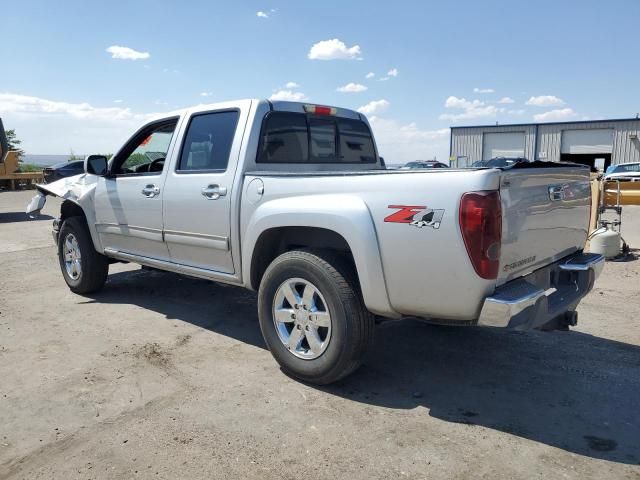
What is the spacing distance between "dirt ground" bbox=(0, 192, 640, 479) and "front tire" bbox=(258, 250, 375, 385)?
0.20 meters

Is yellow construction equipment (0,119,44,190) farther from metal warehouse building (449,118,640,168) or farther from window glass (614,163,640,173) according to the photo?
metal warehouse building (449,118,640,168)

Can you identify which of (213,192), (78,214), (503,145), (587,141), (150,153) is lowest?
(78,214)

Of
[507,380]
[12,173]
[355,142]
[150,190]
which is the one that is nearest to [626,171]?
[355,142]

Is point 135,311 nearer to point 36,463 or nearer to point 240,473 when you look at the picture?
point 36,463

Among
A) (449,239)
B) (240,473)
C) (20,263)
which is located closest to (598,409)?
(449,239)

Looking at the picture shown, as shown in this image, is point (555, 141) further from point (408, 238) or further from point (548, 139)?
point (408, 238)

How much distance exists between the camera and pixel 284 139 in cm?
439

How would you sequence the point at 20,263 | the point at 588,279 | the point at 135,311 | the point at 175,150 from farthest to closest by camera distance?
the point at 20,263 < the point at 135,311 < the point at 175,150 < the point at 588,279

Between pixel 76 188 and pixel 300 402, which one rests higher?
pixel 76 188

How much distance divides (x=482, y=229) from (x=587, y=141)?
140 ft

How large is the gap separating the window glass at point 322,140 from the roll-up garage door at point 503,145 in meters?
39.4

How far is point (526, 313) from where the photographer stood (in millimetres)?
2979

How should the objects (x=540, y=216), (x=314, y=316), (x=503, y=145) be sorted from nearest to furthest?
1. (x=540, y=216)
2. (x=314, y=316)
3. (x=503, y=145)

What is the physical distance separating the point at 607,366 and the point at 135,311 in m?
4.31
